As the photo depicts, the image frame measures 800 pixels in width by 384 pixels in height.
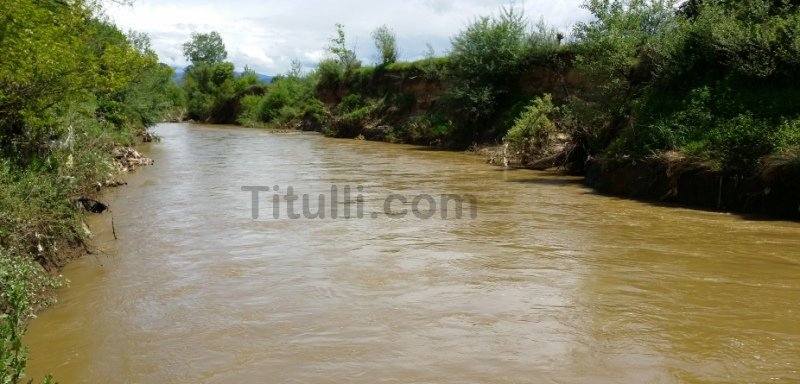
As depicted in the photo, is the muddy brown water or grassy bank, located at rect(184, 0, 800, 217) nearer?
the muddy brown water

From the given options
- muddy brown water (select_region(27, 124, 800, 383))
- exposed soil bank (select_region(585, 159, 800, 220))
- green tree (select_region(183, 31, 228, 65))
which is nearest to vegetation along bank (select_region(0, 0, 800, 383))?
exposed soil bank (select_region(585, 159, 800, 220))

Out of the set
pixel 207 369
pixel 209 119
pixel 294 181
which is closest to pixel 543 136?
pixel 294 181

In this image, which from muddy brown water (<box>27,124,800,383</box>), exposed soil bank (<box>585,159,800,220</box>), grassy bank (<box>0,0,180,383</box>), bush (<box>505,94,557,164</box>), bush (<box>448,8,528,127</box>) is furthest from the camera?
bush (<box>448,8,528,127</box>)

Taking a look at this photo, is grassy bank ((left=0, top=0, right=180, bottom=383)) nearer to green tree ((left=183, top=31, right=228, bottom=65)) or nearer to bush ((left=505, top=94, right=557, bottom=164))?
bush ((left=505, top=94, right=557, bottom=164))

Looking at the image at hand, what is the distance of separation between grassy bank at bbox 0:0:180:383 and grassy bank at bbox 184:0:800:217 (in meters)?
11.7

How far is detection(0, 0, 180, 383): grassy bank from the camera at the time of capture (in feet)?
22.9

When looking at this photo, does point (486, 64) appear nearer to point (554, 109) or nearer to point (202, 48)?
point (554, 109)

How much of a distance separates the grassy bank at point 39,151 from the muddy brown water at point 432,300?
1.70 ft

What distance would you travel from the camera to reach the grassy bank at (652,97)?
13.5 metres

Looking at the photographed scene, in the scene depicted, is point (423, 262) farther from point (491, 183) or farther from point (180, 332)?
point (491, 183)

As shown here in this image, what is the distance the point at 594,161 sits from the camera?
17.6m

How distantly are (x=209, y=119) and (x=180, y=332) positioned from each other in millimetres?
67019

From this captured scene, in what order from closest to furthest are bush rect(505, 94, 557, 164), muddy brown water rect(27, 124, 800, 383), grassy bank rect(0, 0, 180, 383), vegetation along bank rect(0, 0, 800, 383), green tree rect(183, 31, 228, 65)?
1. muddy brown water rect(27, 124, 800, 383)
2. grassy bank rect(0, 0, 180, 383)
3. vegetation along bank rect(0, 0, 800, 383)
4. bush rect(505, 94, 557, 164)
5. green tree rect(183, 31, 228, 65)

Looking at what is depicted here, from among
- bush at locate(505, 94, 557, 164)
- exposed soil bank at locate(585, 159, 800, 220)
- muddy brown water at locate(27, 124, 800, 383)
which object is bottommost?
muddy brown water at locate(27, 124, 800, 383)
